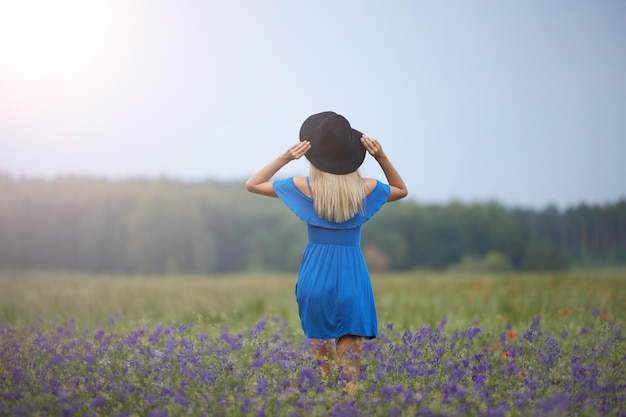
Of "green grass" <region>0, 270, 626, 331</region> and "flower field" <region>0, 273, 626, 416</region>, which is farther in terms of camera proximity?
"green grass" <region>0, 270, 626, 331</region>

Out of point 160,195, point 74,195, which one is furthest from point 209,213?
point 74,195

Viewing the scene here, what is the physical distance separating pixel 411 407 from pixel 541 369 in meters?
1.88

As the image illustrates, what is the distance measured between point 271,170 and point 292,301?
5640 mm

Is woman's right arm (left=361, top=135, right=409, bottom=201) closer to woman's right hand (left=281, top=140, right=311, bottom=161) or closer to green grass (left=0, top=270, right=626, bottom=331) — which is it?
woman's right hand (left=281, top=140, right=311, bottom=161)

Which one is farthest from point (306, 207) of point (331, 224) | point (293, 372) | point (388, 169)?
point (293, 372)

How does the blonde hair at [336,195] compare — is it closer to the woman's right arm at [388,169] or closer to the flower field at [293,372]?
the woman's right arm at [388,169]

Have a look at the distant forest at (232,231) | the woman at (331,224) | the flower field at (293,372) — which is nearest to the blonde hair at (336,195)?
the woman at (331,224)

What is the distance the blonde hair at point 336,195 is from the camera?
189 inches

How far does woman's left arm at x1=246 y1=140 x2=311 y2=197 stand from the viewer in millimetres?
4852

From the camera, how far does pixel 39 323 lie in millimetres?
7297

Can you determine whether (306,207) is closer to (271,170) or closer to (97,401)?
(271,170)

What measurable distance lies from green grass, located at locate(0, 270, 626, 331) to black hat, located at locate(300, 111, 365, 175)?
2.55m

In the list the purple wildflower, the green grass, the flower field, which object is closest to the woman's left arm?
the flower field

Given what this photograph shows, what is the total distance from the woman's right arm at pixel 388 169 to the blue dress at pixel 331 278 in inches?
13.2
